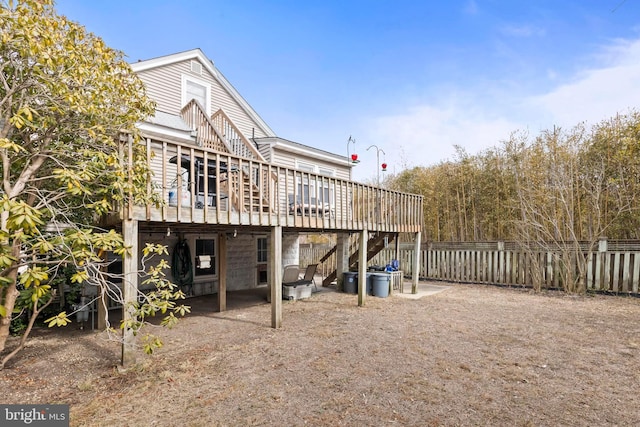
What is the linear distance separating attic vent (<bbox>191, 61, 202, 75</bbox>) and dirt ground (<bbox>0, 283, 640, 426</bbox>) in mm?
8049

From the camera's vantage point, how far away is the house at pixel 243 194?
5762mm

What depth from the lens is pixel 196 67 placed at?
1070cm

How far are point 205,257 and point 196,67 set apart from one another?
20.4 feet

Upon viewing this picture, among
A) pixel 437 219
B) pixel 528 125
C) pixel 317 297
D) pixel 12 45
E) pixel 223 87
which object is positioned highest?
pixel 223 87

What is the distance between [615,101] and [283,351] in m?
10.9

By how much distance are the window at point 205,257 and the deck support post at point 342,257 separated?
12.4ft

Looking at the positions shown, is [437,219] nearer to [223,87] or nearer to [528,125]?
[528,125]

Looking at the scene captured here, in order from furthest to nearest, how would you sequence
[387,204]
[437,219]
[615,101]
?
[437,219]
[615,101]
[387,204]

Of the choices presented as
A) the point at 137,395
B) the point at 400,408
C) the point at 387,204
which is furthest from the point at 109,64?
the point at 387,204

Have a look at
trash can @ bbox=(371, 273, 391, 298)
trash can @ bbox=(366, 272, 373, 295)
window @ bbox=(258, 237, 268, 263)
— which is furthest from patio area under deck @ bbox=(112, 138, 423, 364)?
window @ bbox=(258, 237, 268, 263)

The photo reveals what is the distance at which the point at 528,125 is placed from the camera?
33.6ft

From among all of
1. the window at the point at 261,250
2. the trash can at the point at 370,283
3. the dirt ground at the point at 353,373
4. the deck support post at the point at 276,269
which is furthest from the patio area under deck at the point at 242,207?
the window at the point at 261,250

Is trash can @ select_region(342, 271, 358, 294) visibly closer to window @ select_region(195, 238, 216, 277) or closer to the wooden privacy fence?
the wooden privacy fence

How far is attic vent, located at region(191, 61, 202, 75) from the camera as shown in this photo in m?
10.6
